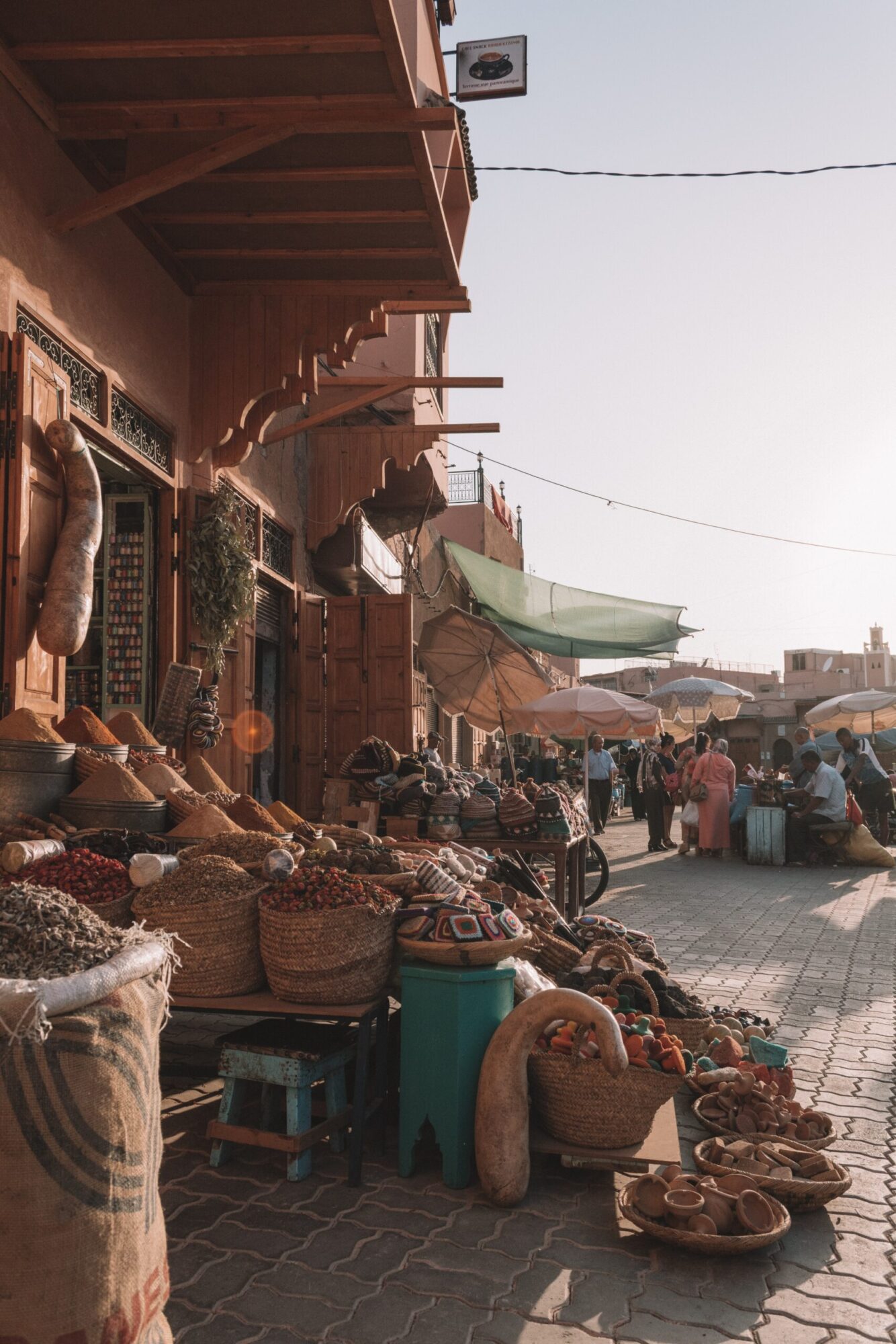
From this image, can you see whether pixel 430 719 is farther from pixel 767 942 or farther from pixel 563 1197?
pixel 563 1197

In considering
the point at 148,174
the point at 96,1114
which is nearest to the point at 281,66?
the point at 148,174

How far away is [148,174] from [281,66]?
90 cm

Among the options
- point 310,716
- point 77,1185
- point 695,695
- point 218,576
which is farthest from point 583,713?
point 77,1185

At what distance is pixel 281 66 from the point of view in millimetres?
4531

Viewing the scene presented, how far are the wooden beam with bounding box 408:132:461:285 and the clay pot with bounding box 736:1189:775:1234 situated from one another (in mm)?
4832

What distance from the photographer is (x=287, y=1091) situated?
3.30m

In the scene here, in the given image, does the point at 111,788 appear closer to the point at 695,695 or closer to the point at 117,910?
the point at 117,910

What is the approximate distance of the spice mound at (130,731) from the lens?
525 cm

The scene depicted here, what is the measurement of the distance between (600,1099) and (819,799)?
1070cm

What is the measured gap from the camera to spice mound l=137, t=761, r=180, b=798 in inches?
188

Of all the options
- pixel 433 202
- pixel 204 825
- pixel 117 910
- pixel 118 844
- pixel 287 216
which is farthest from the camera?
pixel 287 216

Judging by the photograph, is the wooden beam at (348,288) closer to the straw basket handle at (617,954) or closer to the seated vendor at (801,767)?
the straw basket handle at (617,954)

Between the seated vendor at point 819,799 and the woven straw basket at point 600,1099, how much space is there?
34.4 feet

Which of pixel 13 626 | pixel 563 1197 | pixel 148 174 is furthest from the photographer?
pixel 148 174
